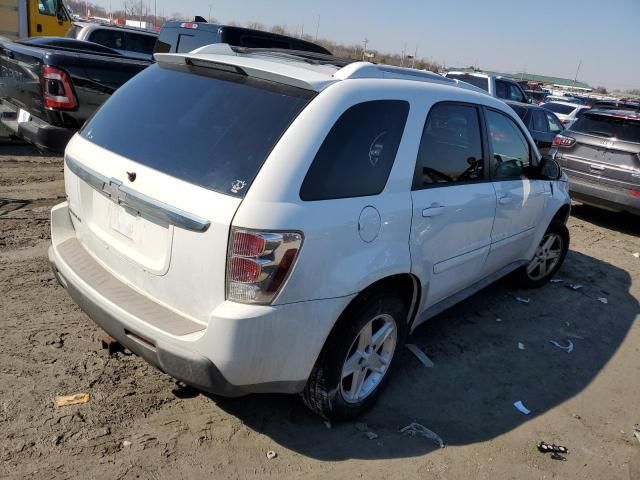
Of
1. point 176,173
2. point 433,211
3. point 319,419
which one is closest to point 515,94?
point 433,211

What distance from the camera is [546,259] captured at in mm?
5348

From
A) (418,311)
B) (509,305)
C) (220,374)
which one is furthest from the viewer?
(509,305)

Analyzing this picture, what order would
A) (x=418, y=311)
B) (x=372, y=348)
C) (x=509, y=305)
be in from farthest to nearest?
→ (x=509, y=305) < (x=418, y=311) < (x=372, y=348)

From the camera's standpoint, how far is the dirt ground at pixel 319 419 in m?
2.63

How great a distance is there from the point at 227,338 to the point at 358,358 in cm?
94

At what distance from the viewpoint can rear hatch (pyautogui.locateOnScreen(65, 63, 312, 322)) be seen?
2.32 meters

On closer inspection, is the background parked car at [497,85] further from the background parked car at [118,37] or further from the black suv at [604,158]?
the background parked car at [118,37]

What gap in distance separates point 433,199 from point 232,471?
1831 millimetres

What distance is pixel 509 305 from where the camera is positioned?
16.4 feet

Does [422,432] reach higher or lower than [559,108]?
lower

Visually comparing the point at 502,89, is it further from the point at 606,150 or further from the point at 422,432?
the point at 422,432

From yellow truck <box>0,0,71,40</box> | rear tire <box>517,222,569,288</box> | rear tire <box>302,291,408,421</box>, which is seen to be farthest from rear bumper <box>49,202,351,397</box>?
yellow truck <box>0,0,71,40</box>

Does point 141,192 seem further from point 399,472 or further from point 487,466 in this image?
point 487,466

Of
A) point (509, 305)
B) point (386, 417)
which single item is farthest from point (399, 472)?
point (509, 305)
